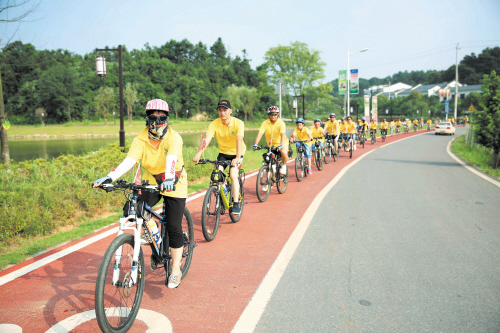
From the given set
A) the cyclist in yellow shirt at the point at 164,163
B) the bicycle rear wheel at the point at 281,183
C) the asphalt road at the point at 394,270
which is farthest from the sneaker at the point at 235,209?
the bicycle rear wheel at the point at 281,183

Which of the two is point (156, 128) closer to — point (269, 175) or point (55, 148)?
point (269, 175)

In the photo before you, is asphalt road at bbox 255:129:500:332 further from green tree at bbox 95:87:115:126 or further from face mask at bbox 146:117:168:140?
green tree at bbox 95:87:115:126

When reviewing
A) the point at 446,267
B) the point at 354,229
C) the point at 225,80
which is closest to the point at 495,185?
the point at 354,229

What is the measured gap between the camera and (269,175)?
28.3ft

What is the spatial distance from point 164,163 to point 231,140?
2.54m

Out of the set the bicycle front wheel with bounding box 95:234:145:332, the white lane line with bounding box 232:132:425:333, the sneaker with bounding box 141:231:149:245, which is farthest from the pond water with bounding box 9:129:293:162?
the bicycle front wheel with bounding box 95:234:145:332

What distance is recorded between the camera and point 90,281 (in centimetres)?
407

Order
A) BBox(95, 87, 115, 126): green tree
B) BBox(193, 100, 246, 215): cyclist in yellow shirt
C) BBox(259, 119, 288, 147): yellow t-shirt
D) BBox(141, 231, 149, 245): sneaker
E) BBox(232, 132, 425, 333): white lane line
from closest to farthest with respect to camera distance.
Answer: BBox(232, 132, 425, 333): white lane line, BBox(141, 231, 149, 245): sneaker, BBox(193, 100, 246, 215): cyclist in yellow shirt, BBox(259, 119, 288, 147): yellow t-shirt, BBox(95, 87, 115, 126): green tree

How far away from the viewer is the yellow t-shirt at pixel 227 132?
6.10 metres

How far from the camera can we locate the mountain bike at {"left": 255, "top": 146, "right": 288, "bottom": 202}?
825cm

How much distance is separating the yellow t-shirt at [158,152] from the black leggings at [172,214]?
3.3 inches

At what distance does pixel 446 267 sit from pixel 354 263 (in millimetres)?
1057

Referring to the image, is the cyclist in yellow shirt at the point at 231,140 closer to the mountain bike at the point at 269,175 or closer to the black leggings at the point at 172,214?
the mountain bike at the point at 269,175

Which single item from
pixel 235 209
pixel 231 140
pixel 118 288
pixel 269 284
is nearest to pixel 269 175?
pixel 235 209
